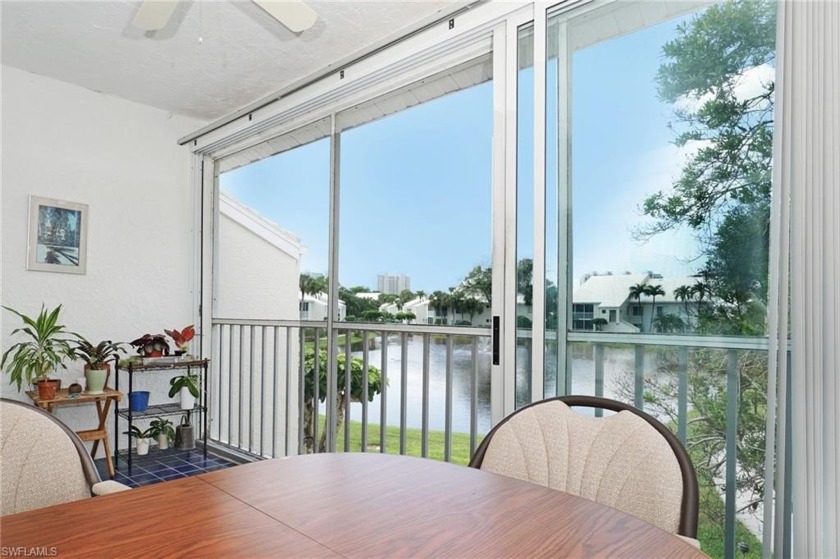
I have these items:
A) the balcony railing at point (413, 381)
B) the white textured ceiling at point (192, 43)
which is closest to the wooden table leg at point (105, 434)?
the balcony railing at point (413, 381)

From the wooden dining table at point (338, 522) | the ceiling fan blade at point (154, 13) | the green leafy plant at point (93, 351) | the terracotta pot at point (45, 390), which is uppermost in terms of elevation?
the ceiling fan blade at point (154, 13)

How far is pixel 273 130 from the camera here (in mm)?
3717

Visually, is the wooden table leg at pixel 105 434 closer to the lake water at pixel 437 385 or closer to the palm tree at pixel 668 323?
the lake water at pixel 437 385

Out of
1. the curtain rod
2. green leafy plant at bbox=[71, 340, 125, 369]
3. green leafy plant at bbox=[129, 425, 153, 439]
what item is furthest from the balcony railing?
the curtain rod

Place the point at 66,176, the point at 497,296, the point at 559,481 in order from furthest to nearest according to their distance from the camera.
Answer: the point at 66,176 → the point at 497,296 → the point at 559,481

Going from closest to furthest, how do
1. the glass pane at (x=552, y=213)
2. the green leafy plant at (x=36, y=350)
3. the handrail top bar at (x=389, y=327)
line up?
the glass pane at (x=552, y=213), the handrail top bar at (x=389, y=327), the green leafy plant at (x=36, y=350)

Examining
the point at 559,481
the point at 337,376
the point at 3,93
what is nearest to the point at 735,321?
the point at 559,481

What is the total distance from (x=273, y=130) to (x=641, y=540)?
3524mm

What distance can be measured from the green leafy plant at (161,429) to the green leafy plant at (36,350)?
0.78m

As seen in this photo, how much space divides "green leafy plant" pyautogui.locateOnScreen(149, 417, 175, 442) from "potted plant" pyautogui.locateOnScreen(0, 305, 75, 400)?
31.5 inches

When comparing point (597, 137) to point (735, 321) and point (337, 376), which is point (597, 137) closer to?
point (735, 321)

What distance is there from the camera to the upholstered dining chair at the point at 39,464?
3.90 ft

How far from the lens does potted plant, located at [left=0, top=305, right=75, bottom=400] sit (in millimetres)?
3109

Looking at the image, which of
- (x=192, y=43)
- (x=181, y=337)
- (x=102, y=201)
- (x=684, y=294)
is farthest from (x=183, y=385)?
(x=684, y=294)
